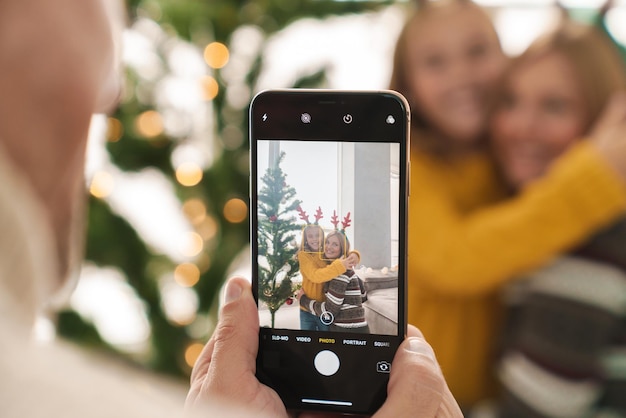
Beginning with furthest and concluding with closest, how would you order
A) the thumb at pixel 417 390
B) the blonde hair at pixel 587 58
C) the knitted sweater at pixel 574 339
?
the blonde hair at pixel 587 58
the knitted sweater at pixel 574 339
the thumb at pixel 417 390

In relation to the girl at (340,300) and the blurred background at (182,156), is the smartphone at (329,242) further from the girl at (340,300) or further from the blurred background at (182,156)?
the blurred background at (182,156)

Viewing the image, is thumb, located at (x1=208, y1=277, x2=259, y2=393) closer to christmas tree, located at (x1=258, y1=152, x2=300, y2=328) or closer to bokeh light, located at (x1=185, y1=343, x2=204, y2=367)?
christmas tree, located at (x1=258, y1=152, x2=300, y2=328)

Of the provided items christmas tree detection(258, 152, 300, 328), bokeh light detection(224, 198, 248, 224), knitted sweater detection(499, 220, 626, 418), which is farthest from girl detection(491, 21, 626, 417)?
christmas tree detection(258, 152, 300, 328)

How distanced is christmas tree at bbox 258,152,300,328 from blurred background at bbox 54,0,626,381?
569 millimetres

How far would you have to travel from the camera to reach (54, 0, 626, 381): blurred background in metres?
1.16

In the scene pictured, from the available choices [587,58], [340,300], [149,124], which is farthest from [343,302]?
[587,58]

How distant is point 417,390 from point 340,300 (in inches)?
3.9

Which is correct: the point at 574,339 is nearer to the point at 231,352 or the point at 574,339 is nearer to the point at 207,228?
the point at 207,228

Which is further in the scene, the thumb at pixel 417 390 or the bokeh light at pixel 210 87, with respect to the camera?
the bokeh light at pixel 210 87

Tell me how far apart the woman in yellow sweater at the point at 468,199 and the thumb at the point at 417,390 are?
67cm

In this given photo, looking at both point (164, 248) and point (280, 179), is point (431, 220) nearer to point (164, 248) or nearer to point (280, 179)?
point (164, 248)

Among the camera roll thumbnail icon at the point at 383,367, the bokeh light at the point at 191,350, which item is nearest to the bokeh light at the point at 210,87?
the bokeh light at the point at 191,350

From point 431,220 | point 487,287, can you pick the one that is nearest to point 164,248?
point 431,220

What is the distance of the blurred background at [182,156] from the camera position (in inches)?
45.6
